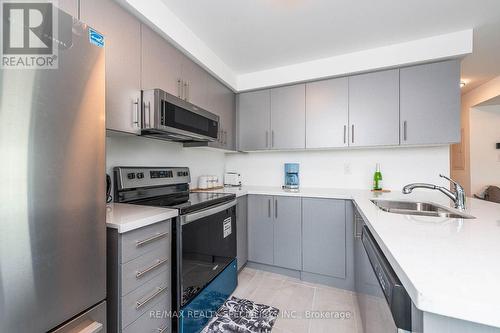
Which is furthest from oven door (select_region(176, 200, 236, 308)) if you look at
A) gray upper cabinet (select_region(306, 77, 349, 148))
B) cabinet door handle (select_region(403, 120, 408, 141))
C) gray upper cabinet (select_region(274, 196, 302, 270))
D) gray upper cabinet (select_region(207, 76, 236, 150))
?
cabinet door handle (select_region(403, 120, 408, 141))

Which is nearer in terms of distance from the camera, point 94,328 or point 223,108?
point 94,328

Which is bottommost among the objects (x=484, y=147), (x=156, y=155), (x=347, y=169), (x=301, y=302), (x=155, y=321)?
(x=301, y=302)

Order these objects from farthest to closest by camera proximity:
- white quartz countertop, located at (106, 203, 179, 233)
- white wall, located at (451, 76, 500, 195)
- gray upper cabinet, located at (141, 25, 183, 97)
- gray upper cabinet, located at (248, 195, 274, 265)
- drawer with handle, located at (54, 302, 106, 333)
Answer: white wall, located at (451, 76, 500, 195), gray upper cabinet, located at (248, 195, 274, 265), gray upper cabinet, located at (141, 25, 183, 97), white quartz countertop, located at (106, 203, 179, 233), drawer with handle, located at (54, 302, 106, 333)

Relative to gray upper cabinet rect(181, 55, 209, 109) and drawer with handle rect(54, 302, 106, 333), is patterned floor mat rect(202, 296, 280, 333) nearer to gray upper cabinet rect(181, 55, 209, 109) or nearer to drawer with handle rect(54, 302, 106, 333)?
drawer with handle rect(54, 302, 106, 333)

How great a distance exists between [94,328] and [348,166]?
2.52 meters

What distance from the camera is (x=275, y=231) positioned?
2287 millimetres

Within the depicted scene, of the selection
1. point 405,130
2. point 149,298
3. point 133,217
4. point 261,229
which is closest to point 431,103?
point 405,130

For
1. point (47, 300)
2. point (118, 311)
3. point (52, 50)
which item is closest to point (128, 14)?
point (52, 50)

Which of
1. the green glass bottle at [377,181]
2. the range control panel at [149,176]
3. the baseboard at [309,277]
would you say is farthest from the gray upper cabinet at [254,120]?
the baseboard at [309,277]

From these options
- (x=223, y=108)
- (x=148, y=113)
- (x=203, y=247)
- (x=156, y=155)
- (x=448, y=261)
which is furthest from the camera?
(x=223, y=108)

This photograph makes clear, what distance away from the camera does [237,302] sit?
180 centimetres

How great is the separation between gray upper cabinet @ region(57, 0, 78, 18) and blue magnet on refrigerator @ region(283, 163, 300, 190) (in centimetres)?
226

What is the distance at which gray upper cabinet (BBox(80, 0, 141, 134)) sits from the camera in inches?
47.1

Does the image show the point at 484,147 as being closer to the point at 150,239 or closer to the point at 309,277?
the point at 309,277
